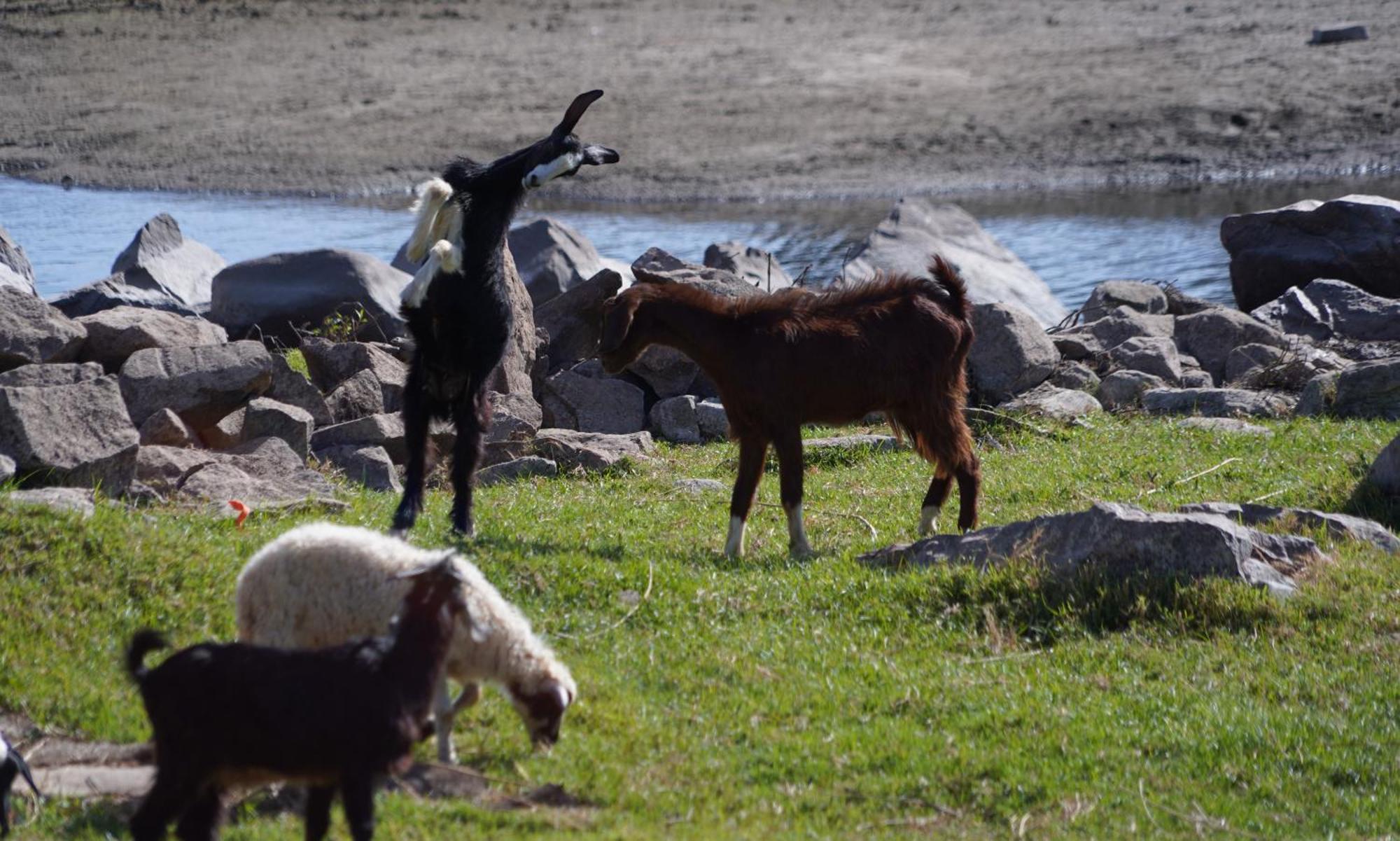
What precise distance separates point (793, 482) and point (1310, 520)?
299cm

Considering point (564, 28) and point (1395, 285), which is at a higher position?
point (564, 28)

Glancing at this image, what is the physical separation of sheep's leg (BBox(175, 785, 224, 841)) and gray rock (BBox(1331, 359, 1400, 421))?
10564mm

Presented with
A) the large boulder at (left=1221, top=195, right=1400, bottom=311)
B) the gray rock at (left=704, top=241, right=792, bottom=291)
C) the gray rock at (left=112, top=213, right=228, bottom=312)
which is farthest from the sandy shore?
the gray rock at (left=704, top=241, right=792, bottom=291)

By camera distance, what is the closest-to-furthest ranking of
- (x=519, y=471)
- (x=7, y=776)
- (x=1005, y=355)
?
(x=7, y=776) → (x=519, y=471) → (x=1005, y=355)

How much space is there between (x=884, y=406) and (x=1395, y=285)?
11.3m

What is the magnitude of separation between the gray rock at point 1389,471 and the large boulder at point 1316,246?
355 inches

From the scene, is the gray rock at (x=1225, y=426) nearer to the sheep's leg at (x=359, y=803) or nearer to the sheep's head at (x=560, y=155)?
the sheep's head at (x=560, y=155)

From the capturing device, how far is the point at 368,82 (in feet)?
98.7

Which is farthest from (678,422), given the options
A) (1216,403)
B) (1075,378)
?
(1216,403)

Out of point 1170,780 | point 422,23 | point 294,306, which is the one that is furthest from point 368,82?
point 1170,780

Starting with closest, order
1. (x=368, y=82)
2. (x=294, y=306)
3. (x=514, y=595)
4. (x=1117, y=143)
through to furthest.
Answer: (x=514, y=595) → (x=294, y=306) → (x=1117, y=143) → (x=368, y=82)

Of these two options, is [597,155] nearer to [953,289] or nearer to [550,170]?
[550,170]

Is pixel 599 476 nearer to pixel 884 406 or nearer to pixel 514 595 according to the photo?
pixel 884 406

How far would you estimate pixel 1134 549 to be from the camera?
25.9 ft
